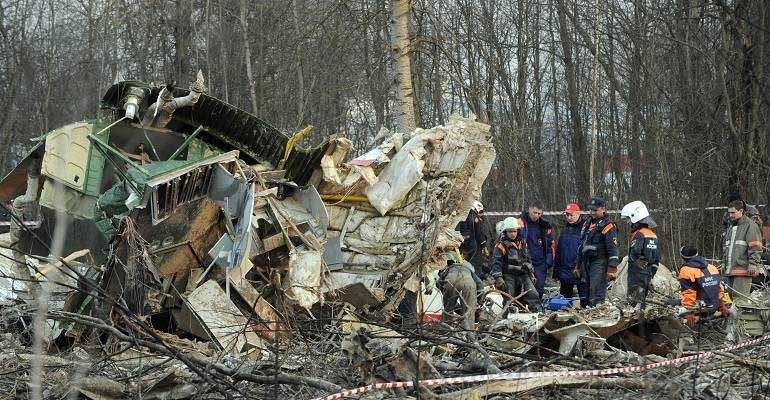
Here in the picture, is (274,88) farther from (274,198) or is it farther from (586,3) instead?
(274,198)

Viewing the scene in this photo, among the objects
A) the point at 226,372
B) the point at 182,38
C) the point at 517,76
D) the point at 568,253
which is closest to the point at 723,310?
the point at 568,253

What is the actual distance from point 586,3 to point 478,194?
1296 cm

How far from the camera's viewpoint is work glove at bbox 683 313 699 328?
8533 mm

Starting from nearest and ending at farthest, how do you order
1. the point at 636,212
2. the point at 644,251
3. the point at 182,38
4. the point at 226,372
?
1. the point at 226,372
2. the point at 644,251
3. the point at 636,212
4. the point at 182,38

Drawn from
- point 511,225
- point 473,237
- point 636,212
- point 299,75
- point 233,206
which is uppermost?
point 299,75

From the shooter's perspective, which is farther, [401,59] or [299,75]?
[299,75]

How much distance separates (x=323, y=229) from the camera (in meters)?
10.0

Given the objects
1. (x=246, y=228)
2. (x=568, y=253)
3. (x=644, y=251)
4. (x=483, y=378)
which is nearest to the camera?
(x=483, y=378)

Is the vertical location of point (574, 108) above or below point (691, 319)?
above

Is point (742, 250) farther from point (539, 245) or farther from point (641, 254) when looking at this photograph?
point (539, 245)

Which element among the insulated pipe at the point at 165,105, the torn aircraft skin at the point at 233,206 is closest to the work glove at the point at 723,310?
the torn aircraft skin at the point at 233,206

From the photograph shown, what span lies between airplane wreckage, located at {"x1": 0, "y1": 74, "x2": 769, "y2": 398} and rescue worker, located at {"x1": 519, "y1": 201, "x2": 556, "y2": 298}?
153cm

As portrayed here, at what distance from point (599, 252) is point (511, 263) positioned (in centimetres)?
113

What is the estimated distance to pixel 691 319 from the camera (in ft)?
28.2
